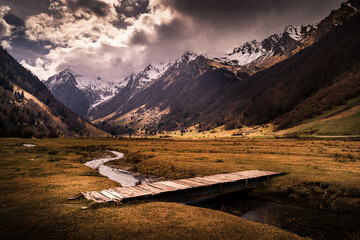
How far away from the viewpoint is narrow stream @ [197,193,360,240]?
12422 millimetres

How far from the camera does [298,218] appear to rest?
48.1ft

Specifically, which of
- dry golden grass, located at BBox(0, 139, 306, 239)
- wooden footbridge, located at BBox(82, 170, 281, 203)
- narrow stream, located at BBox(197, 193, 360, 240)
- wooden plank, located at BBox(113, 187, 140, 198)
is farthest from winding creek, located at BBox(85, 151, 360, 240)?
wooden plank, located at BBox(113, 187, 140, 198)

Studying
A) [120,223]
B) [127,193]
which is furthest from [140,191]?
→ [120,223]

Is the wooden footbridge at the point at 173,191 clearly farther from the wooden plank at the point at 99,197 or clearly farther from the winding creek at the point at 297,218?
the winding creek at the point at 297,218

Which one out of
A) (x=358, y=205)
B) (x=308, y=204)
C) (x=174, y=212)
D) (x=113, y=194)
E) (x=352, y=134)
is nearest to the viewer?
(x=174, y=212)

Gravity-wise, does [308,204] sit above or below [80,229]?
below

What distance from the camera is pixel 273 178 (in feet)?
76.4

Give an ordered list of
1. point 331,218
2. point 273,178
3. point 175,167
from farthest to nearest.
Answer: point 175,167, point 273,178, point 331,218

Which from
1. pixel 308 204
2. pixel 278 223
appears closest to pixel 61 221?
pixel 278 223

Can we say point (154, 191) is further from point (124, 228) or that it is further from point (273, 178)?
point (273, 178)

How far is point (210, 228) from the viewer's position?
9570 millimetres

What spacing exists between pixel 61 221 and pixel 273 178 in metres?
21.6

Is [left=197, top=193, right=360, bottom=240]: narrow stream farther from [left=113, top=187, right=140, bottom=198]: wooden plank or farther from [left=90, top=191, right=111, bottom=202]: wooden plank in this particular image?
[left=90, top=191, right=111, bottom=202]: wooden plank

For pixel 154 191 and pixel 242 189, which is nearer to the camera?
pixel 154 191
